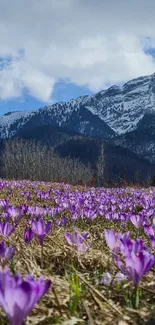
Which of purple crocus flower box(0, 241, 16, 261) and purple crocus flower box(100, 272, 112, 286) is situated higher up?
purple crocus flower box(0, 241, 16, 261)

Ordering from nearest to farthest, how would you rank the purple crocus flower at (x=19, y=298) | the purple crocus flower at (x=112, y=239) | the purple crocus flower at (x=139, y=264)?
the purple crocus flower at (x=19, y=298)
the purple crocus flower at (x=139, y=264)
the purple crocus flower at (x=112, y=239)

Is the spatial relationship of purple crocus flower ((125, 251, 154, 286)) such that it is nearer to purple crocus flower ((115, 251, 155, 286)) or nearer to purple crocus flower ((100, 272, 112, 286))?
purple crocus flower ((115, 251, 155, 286))

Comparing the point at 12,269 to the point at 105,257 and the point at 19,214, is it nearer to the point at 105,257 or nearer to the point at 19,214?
the point at 105,257

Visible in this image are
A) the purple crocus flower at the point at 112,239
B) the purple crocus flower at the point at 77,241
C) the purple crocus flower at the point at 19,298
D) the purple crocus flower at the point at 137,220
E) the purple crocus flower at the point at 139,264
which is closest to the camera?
the purple crocus flower at the point at 19,298

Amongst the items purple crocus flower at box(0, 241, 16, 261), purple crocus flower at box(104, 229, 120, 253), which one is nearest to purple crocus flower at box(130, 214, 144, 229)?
purple crocus flower at box(104, 229, 120, 253)

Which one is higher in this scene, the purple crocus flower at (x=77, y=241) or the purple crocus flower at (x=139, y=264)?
the purple crocus flower at (x=77, y=241)

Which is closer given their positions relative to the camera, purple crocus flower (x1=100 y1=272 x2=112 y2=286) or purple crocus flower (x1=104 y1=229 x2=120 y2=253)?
purple crocus flower (x1=100 y1=272 x2=112 y2=286)

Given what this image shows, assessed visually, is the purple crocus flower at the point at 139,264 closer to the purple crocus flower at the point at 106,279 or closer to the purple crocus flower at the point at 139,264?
the purple crocus flower at the point at 139,264

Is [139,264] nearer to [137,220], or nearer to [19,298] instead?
[19,298]

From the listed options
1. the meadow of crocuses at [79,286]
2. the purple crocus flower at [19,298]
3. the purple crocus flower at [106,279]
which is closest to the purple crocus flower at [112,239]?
the meadow of crocuses at [79,286]

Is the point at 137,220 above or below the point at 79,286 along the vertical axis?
above

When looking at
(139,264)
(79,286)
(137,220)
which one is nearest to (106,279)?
(79,286)

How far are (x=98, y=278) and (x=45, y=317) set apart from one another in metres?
0.62

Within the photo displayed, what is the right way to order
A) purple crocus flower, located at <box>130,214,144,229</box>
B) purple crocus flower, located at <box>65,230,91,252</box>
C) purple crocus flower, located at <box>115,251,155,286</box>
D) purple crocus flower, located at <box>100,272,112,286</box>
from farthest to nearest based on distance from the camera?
1. purple crocus flower, located at <box>130,214,144,229</box>
2. purple crocus flower, located at <box>65,230,91,252</box>
3. purple crocus flower, located at <box>100,272,112,286</box>
4. purple crocus flower, located at <box>115,251,155,286</box>
